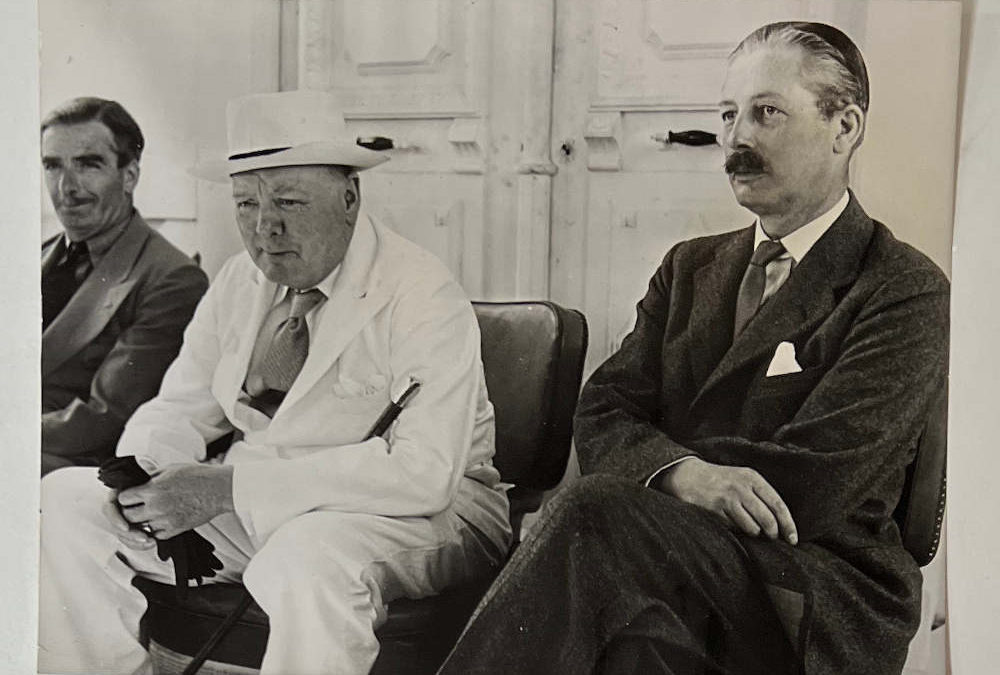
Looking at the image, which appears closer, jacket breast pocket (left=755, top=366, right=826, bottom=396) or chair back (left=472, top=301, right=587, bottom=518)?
jacket breast pocket (left=755, top=366, right=826, bottom=396)

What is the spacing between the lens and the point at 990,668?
1.71 meters

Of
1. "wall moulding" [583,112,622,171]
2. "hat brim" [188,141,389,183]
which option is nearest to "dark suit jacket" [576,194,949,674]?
"wall moulding" [583,112,622,171]

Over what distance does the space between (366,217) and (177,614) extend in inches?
28.7

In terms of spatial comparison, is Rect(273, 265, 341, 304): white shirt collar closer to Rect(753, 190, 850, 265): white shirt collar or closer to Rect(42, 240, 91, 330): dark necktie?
Rect(42, 240, 91, 330): dark necktie

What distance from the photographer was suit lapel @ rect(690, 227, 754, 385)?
5.57ft

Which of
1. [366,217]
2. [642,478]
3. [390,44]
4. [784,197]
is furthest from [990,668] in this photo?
[390,44]

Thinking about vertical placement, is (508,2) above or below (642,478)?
above

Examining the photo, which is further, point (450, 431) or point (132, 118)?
point (132, 118)

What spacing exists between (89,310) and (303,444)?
465 mm

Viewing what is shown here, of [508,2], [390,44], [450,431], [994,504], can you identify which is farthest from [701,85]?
[994,504]

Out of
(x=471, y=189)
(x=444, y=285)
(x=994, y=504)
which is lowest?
(x=994, y=504)

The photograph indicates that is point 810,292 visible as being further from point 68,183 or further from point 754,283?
point 68,183

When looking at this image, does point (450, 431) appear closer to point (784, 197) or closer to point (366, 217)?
point (366, 217)

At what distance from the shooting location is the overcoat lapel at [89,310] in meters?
1.89
